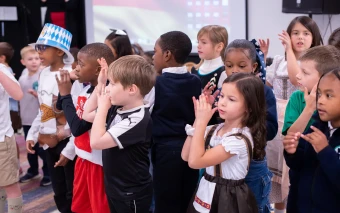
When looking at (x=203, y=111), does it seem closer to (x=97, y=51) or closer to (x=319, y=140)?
(x=319, y=140)

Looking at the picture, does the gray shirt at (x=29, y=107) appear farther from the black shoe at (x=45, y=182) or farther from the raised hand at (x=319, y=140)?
the raised hand at (x=319, y=140)

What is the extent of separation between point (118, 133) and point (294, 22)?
152 cm

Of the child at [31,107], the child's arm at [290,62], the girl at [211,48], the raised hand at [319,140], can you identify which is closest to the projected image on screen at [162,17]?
the child at [31,107]

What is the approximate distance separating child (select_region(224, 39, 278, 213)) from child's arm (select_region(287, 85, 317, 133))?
16 centimetres

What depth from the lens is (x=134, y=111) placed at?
2.19m

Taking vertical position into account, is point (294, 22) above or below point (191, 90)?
above

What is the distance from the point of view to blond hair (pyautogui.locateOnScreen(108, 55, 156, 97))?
7.13 feet

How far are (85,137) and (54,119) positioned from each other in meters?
0.49

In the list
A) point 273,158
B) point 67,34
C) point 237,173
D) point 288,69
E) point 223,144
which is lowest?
point 273,158

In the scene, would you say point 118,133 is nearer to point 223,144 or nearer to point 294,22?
point 223,144

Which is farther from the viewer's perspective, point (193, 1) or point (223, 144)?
point (193, 1)

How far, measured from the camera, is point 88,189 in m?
2.55

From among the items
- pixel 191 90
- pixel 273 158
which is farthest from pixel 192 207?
pixel 273 158

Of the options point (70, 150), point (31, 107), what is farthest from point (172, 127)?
point (31, 107)
